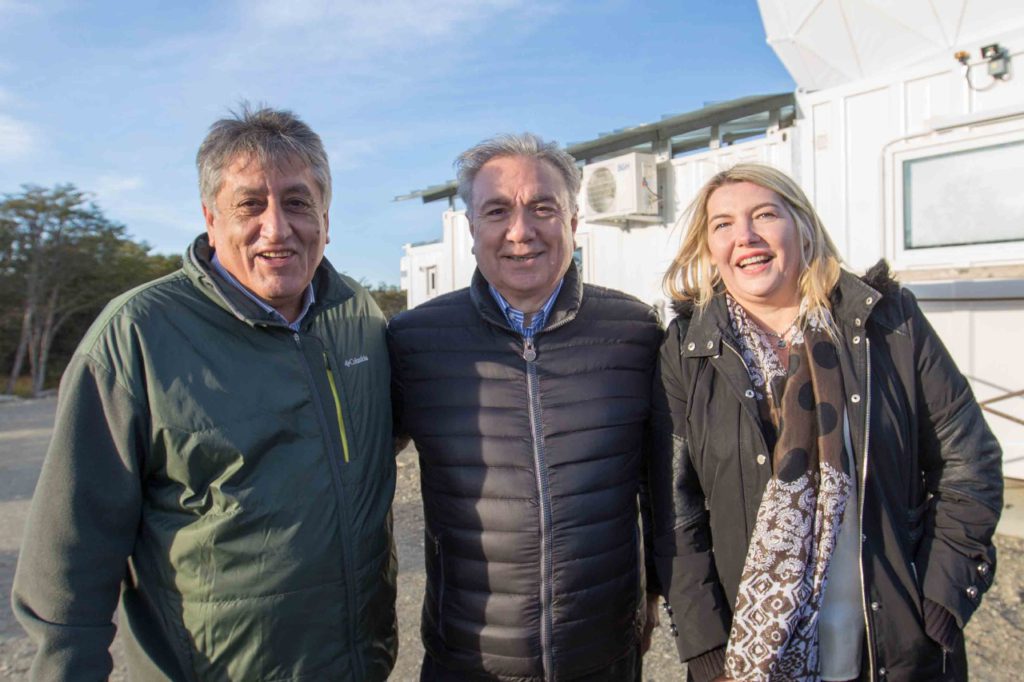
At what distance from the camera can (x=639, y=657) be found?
2.28 metres

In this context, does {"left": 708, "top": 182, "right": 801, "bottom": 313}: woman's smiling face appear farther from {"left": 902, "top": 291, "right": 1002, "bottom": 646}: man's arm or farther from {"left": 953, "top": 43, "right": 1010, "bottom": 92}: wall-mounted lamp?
{"left": 953, "top": 43, "right": 1010, "bottom": 92}: wall-mounted lamp

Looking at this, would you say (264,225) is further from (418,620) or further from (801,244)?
(418,620)

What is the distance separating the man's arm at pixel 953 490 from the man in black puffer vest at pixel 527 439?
0.74 meters

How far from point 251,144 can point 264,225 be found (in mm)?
210

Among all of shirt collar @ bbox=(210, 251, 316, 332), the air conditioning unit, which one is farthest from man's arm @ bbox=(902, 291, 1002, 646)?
the air conditioning unit

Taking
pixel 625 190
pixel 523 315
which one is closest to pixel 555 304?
pixel 523 315

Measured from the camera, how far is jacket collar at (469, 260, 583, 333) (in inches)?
85.7

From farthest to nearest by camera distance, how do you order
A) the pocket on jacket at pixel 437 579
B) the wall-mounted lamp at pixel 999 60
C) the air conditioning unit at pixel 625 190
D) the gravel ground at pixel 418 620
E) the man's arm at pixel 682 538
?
the air conditioning unit at pixel 625 190
the wall-mounted lamp at pixel 999 60
the gravel ground at pixel 418 620
the pocket on jacket at pixel 437 579
the man's arm at pixel 682 538

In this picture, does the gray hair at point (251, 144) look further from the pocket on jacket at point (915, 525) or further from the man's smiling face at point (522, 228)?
the pocket on jacket at point (915, 525)

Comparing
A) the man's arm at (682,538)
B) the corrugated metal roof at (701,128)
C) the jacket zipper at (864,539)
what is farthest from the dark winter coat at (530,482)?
the corrugated metal roof at (701,128)

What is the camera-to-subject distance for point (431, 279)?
521 inches

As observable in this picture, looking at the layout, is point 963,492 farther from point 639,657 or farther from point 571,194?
point 571,194

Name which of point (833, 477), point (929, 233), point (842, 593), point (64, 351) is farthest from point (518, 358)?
point (64, 351)

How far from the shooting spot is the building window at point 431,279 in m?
13.1
